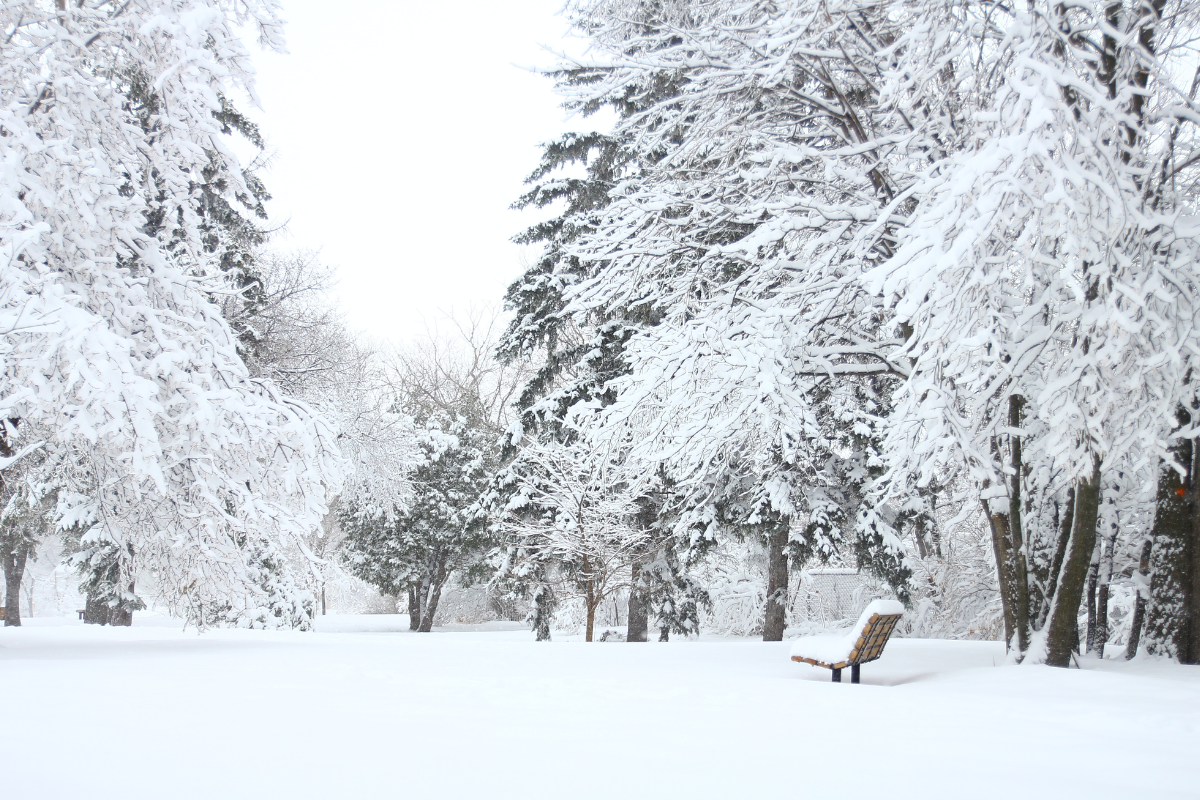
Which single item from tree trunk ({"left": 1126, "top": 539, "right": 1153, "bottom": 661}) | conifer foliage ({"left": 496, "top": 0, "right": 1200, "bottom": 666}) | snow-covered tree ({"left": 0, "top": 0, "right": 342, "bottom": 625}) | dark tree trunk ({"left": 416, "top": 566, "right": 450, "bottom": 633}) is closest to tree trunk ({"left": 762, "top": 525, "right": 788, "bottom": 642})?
conifer foliage ({"left": 496, "top": 0, "right": 1200, "bottom": 666})

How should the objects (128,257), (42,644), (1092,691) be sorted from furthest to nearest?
(42,644) → (128,257) → (1092,691)

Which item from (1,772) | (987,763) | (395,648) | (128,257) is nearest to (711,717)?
(987,763)

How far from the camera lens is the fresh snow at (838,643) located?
570 cm

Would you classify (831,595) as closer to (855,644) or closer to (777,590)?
(777,590)

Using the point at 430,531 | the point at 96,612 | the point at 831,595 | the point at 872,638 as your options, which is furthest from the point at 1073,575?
the point at 96,612

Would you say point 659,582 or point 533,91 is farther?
point 659,582

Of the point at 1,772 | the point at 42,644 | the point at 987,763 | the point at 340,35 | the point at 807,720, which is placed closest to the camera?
the point at 1,772

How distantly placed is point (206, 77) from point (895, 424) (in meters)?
6.97

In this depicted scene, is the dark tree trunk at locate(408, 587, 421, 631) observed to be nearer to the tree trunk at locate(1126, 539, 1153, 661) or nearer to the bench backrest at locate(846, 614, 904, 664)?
the bench backrest at locate(846, 614, 904, 664)

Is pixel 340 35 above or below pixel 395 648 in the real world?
above

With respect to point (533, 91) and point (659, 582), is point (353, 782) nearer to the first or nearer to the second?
point (533, 91)

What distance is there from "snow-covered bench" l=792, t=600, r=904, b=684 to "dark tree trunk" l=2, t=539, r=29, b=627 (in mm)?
21562

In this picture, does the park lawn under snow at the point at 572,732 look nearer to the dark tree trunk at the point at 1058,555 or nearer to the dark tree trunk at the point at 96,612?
the dark tree trunk at the point at 1058,555

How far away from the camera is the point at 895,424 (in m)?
6.04
